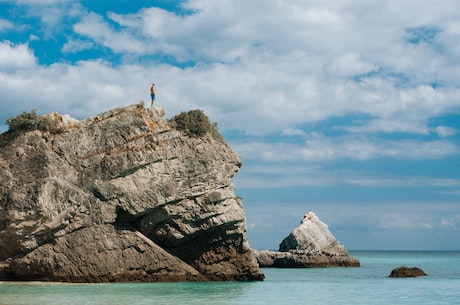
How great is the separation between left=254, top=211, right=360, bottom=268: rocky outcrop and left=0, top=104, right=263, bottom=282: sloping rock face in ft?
104

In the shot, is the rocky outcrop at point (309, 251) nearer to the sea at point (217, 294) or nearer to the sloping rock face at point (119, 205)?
the sea at point (217, 294)

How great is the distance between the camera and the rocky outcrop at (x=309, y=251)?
75.9 metres

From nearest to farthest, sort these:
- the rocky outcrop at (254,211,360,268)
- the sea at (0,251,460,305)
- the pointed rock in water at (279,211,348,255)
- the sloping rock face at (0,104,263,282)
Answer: the sea at (0,251,460,305)
the sloping rock face at (0,104,263,282)
the rocky outcrop at (254,211,360,268)
the pointed rock in water at (279,211,348,255)

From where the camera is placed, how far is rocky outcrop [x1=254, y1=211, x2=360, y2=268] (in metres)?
75.9

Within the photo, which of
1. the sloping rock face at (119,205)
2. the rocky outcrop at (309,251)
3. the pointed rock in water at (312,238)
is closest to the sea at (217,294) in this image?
the sloping rock face at (119,205)

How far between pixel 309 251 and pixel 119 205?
40047 mm

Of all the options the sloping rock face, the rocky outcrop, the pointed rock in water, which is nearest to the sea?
the sloping rock face

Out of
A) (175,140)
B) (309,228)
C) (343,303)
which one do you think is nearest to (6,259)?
(175,140)

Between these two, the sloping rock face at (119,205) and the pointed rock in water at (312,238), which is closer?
the sloping rock face at (119,205)

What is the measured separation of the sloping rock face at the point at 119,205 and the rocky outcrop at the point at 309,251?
31.7 metres

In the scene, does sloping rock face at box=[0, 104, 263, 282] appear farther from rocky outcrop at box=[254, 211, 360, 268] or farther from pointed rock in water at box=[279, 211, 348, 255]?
pointed rock in water at box=[279, 211, 348, 255]

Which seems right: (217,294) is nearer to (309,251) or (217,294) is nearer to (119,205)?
(119,205)

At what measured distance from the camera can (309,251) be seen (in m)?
77.7

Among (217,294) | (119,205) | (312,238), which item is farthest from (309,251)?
(217,294)
